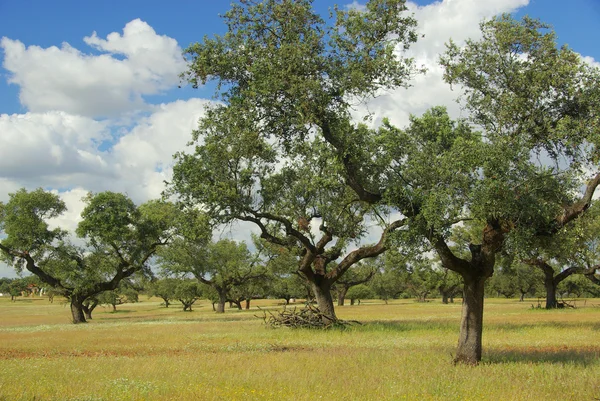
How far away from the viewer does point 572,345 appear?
891 inches

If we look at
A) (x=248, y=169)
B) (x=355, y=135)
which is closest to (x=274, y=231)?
(x=248, y=169)

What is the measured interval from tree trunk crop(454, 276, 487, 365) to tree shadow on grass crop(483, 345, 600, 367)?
700mm

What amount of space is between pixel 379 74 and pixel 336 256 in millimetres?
19942

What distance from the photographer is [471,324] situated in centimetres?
1691

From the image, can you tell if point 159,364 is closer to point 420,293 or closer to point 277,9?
point 277,9

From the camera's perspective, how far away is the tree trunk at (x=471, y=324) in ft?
54.8

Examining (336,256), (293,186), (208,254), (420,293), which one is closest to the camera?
(293,186)

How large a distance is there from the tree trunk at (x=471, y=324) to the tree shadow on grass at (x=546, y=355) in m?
0.70

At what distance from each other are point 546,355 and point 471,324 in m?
4.30

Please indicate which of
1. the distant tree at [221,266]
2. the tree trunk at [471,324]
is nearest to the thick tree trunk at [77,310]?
the distant tree at [221,266]

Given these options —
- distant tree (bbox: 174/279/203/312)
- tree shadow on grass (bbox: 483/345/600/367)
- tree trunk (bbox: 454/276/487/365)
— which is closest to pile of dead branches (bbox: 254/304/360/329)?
tree shadow on grass (bbox: 483/345/600/367)

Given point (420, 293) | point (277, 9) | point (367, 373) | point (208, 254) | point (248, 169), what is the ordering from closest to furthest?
point (367, 373), point (277, 9), point (248, 169), point (208, 254), point (420, 293)

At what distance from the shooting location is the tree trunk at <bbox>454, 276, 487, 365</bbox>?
1670cm

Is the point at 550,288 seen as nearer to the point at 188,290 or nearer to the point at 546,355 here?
the point at 546,355
